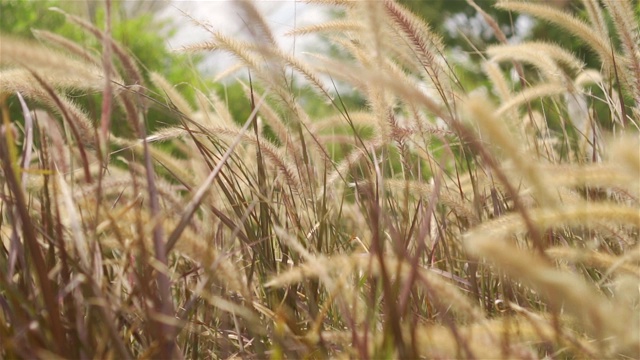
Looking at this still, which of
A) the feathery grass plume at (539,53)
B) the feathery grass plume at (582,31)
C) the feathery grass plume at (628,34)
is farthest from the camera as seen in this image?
the feathery grass plume at (539,53)

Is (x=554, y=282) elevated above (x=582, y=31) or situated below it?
below

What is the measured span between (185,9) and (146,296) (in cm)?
110

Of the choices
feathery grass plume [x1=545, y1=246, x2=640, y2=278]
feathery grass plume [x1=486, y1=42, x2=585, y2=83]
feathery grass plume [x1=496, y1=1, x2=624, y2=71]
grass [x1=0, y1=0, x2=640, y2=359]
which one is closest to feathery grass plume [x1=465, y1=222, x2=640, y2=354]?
grass [x1=0, y1=0, x2=640, y2=359]

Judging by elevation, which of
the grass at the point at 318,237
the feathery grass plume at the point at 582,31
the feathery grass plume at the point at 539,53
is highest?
the feathery grass plume at the point at 582,31

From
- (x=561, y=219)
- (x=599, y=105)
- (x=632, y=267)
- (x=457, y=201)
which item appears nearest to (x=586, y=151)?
(x=457, y=201)

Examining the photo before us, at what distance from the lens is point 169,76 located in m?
10.2

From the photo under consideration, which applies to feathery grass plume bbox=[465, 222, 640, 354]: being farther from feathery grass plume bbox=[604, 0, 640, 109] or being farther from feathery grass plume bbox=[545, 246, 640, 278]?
feathery grass plume bbox=[604, 0, 640, 109]

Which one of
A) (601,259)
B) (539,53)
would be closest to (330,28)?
(539,53)

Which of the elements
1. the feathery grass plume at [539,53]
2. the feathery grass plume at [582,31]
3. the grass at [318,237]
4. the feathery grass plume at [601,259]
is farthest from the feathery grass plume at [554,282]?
the feathery grass plume at [539,53]

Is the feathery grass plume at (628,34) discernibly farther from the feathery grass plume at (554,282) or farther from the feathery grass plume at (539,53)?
the feathery grass plume at (554,282)

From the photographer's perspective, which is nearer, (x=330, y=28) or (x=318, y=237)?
(x=318, y=237)

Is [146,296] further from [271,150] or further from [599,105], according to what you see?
[599,105]

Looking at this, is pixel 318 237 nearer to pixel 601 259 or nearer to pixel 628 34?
pixel 601 259

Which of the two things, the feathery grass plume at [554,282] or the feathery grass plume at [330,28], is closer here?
the feathery grass plume at [554,282]
